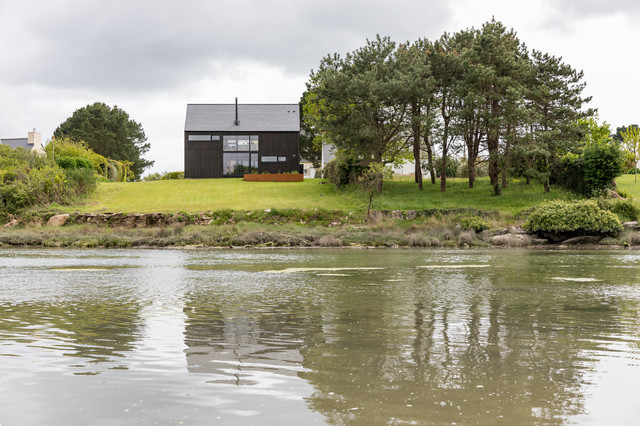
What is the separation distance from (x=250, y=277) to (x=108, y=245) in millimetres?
16372

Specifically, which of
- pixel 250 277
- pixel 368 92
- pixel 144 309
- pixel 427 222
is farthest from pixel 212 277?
pixel 368 92

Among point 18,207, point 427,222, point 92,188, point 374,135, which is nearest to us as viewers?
point 427,222

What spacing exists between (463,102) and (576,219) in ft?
41.9

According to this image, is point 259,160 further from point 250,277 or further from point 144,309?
point 144,309

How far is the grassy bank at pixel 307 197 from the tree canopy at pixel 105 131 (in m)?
29.4

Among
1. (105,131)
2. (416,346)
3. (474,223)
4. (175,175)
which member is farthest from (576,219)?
(105,131)

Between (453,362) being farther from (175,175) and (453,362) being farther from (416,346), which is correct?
(175,175)

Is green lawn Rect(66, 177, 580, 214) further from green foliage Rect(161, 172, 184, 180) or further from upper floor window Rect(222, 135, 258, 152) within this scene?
green foliage Rect(161, 172, 184, 180)

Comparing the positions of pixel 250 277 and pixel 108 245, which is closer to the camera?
pixel 250 277

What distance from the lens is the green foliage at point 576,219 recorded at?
2708 centimetres

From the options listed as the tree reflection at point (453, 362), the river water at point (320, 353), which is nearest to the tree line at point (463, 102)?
the river water at point (320, 353)

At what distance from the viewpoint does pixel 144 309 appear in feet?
27.9

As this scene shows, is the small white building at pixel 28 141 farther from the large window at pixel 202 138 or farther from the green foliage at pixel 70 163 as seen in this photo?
the green foliage at pixel 70 163

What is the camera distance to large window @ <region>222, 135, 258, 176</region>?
2181 inches
